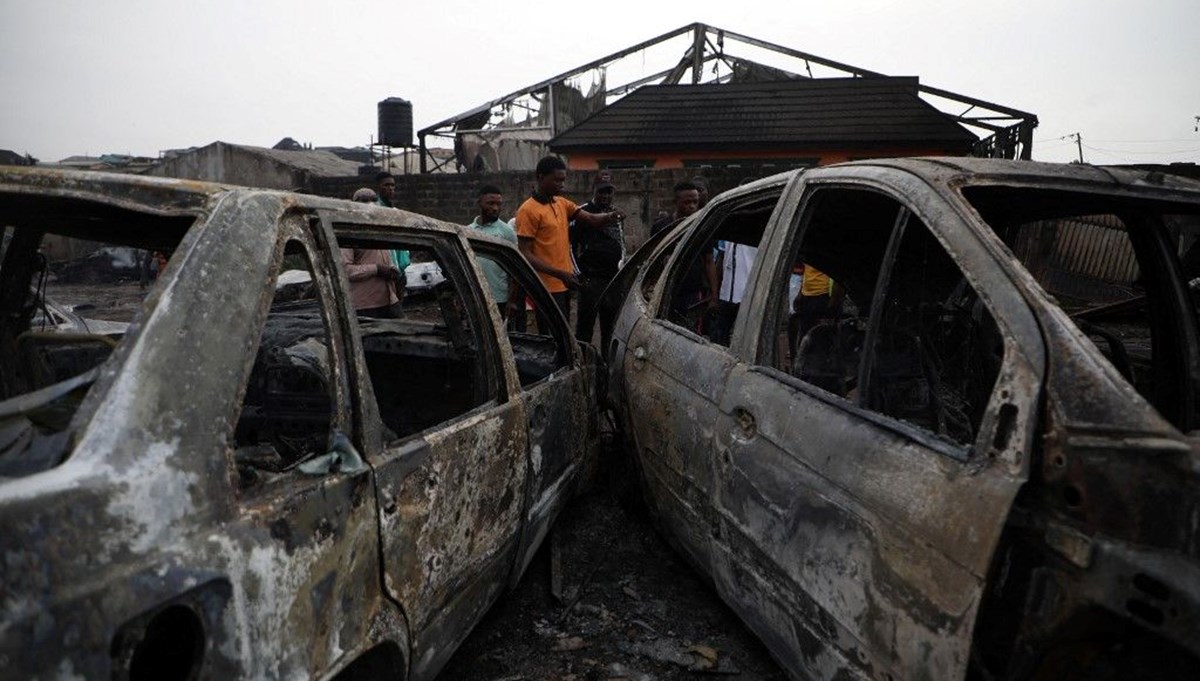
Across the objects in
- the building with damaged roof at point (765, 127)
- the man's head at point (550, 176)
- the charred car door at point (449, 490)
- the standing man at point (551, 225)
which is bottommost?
the charred car door at point (449, 490)

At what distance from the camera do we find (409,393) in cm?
346

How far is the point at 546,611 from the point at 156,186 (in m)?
2.06

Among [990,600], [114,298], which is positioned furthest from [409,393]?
[114,298]

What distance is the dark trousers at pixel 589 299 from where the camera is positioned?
5.97 metres

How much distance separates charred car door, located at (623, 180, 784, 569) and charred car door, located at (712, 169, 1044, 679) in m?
0.13

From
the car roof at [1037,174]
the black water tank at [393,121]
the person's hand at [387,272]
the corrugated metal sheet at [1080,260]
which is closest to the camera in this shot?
the car roof at [1037,174]

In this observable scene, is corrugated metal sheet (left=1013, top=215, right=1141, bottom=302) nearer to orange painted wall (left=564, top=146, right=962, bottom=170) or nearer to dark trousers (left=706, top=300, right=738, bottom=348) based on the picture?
dark trousers (left=706, top=300, right=738, bottom=348)

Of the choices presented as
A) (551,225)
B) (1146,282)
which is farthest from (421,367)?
(1146,282)

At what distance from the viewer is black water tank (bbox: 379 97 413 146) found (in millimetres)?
24500

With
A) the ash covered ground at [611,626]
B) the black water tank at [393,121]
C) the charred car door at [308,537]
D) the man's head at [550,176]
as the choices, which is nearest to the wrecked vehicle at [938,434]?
the ash covered ground at [611,626]

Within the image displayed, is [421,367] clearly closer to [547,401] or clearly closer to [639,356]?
[547,401]

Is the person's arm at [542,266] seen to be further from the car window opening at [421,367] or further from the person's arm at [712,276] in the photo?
the car window opening at [421,367]

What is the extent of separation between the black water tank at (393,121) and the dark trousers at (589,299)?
20674 millimetres

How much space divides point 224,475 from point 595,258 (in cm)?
486
